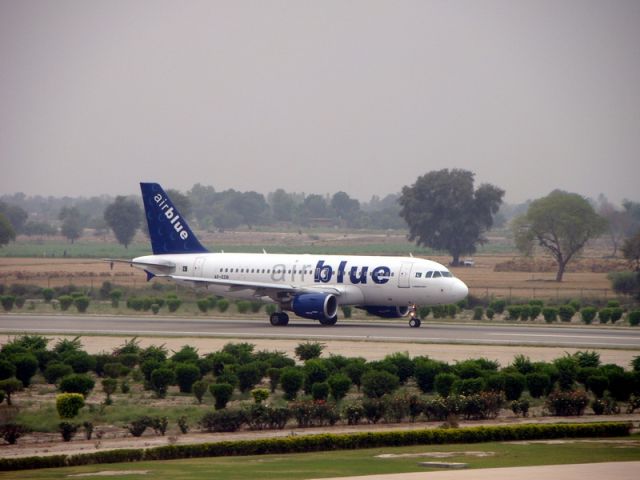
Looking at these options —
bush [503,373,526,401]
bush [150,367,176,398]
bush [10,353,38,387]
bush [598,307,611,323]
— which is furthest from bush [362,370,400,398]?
bush [598,307,611,323]

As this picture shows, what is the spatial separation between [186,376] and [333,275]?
23388mm

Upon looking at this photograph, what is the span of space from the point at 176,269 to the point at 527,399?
111ft

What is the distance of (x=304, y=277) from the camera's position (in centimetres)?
6419

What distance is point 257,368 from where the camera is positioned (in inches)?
1597

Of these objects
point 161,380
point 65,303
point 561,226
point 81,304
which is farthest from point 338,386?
point 561,226

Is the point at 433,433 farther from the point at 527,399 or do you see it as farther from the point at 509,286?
the point at 509,286

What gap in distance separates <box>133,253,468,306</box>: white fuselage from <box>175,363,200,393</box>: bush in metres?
22.5

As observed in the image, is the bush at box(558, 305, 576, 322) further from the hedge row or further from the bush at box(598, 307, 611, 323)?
the hedge row

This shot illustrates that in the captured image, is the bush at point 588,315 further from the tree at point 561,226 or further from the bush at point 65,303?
the tree at point 561,226

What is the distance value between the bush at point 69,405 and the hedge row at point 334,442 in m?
6.26

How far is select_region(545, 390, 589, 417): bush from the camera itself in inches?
1439

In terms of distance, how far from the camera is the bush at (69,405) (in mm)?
34875

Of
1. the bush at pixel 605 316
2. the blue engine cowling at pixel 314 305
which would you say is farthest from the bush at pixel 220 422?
the bush at pixel 605 316

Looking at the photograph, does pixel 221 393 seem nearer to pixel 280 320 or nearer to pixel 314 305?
pixel 314 305
